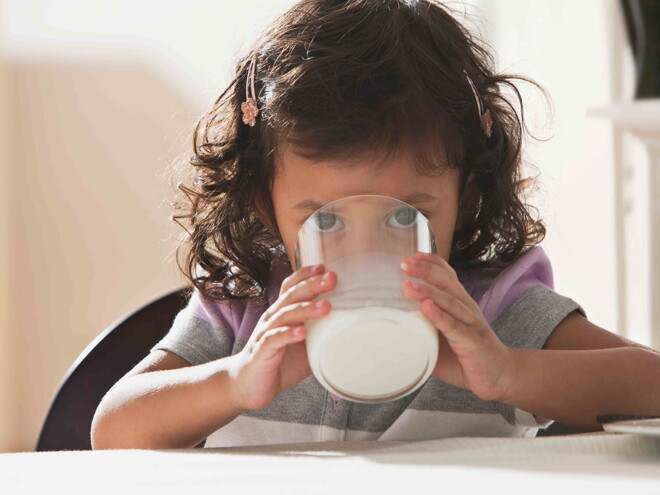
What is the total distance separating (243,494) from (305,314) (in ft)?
0.74

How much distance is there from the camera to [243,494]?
49 centimetres

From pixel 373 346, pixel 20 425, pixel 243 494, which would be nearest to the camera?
pixel 243 494

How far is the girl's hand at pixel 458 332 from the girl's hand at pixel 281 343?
0.08 metres

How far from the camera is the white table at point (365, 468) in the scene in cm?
49

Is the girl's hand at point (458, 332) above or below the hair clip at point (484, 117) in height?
below

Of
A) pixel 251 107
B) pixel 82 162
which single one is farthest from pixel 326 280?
pixel 82 162

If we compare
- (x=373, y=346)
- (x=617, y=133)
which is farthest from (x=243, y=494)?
(x=617, y=133)

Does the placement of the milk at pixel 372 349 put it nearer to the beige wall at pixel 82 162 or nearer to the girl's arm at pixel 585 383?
the girl's arm at pixel 585 383

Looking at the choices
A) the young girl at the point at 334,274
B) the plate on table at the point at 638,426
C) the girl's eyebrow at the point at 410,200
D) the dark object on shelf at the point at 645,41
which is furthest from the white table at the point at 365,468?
the dark object on shelf at the point at 645,41

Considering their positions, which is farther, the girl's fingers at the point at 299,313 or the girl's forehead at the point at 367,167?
the girl's forehead at the point at 367,167

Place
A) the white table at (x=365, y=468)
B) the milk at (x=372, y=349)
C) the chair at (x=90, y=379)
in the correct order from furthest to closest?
the chair at (x=90, y=379)
the milk at (x=372, y=349)
the white table at (x=365, y=468)

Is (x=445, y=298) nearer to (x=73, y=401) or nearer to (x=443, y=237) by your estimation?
(x=443, y=237)

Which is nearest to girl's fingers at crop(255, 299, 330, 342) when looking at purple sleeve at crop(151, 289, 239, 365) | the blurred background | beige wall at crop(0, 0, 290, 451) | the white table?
the white table

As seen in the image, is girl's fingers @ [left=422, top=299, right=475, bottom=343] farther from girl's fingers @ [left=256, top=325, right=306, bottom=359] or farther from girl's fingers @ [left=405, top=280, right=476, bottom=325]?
girl's fingers @ [left=256, top=325, right=306, bottom=359]
